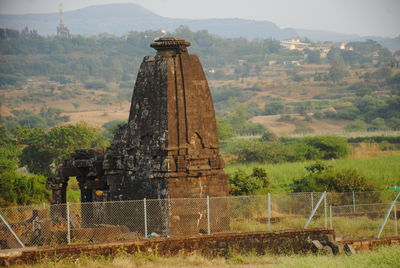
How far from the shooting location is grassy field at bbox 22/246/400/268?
18.4m

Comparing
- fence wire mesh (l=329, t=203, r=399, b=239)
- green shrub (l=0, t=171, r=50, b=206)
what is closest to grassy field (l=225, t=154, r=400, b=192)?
fence wire mesh (l=329, t=203, r=399, b=239)

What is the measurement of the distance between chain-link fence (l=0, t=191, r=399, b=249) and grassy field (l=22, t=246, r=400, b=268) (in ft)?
3.62

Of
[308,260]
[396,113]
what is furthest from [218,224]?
[396,113]

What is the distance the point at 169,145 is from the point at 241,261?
518 cm

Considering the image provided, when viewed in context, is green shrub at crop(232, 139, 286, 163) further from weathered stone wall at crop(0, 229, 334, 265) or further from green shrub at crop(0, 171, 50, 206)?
weathered stone wall at crop(0, 229, 334, 265)

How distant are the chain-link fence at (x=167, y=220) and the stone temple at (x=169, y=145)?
63 mm

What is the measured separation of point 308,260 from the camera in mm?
19031

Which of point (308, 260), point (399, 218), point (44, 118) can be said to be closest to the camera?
point (308, 260)

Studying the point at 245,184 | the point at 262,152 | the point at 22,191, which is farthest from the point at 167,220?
the point at 262,152

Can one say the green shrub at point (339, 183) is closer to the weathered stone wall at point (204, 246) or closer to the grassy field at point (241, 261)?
the weathered stone wall at point (204, 246)

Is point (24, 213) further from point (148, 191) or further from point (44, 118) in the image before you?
point (44, 118)

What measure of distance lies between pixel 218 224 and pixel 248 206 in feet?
5.82

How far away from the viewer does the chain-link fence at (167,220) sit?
20938 mm

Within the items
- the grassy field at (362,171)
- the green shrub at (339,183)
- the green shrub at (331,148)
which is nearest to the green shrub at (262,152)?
the green shrub at (331,148)
